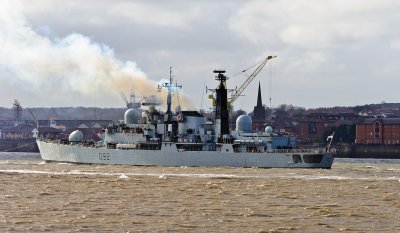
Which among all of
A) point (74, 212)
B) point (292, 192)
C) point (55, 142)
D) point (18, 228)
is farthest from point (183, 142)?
point (18, 228)

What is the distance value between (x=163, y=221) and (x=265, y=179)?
105 ft

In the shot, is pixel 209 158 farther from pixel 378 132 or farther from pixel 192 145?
pixel 378 132

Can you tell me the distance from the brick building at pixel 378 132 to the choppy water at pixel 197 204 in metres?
122

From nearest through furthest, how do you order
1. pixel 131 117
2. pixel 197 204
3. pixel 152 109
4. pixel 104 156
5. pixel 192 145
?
pixel 197 204 < pixel 192 145 < pixel 104 156 < pixel 152 109 < pixel 131 117

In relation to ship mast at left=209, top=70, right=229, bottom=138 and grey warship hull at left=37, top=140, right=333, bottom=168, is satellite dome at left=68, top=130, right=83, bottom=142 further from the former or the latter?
ship mast at left=209, top=70, right=229, bottom=138

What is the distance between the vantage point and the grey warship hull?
91.8 metres

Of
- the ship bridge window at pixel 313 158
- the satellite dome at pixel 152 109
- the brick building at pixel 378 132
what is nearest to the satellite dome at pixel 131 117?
the satellite dome at pixel 152 109

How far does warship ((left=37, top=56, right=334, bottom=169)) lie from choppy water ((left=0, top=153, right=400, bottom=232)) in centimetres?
1924

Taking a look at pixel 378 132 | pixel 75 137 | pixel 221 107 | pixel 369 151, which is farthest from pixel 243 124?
pixel 378 132

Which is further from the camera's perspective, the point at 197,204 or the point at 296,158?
the point at 296,158

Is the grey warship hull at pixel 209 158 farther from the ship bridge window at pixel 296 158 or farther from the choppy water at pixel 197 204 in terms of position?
the choppy water at pixel 197 204

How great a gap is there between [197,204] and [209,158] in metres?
46.3

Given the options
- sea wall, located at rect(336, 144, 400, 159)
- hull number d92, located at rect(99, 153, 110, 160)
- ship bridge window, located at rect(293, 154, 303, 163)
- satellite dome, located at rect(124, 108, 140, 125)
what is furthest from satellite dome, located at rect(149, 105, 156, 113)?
sea wall, located at rect(336, 144, 400, 159)

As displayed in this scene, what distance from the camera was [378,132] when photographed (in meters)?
194
